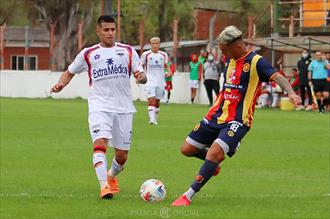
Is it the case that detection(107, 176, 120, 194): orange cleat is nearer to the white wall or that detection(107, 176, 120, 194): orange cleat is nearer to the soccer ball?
the soccer ball

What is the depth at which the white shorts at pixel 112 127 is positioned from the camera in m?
11.8

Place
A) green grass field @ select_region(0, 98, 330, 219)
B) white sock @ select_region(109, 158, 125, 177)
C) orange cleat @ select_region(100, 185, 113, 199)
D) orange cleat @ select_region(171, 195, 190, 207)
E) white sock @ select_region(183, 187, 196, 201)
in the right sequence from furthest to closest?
white sock @ select_region(109, 158, 125, 177) < orange cleat @ select_region(100, 185, 113, 199) < white sock @ select_region(183, 187, 196, 201) < orange cleat @ select_region(171, 195, 190, 207) < green grass field @ select_region(0, 98, 330, 219)

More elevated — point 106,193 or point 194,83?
point 106,193

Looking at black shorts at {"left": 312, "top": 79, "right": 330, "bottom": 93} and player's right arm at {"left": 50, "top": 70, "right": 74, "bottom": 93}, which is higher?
player's right arm at {"left": 50, "top": 70, "right": 74, "bottom": 93}

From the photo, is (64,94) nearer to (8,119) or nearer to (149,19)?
(8,119)

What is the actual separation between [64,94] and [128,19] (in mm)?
33602

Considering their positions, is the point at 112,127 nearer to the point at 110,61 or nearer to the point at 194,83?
the point at 110,61

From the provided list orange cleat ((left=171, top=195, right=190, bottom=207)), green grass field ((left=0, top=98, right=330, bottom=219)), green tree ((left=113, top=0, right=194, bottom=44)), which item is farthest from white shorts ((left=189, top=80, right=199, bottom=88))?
green tree ((left=113, top=0, right=194, bottom=44))

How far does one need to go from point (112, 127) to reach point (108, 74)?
657 mm

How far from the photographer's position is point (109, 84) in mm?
12016

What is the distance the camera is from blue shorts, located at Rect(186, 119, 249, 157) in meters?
10.9

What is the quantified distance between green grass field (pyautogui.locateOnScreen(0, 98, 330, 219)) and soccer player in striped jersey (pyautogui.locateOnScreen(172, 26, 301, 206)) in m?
0.47

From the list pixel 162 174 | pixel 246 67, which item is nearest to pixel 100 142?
pixel 246 67

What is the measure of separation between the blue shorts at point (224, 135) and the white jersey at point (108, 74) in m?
1.22
